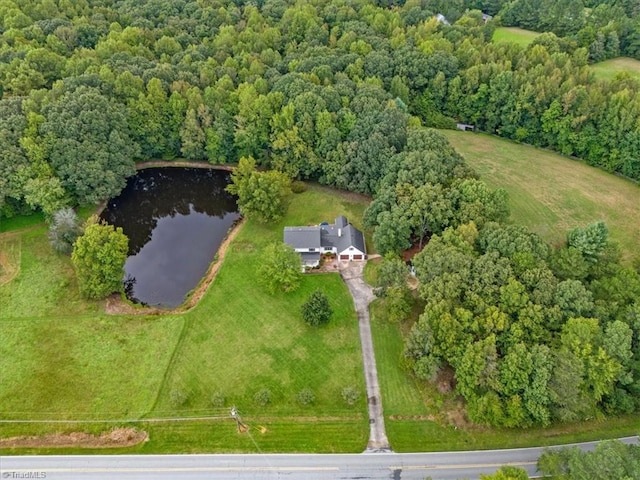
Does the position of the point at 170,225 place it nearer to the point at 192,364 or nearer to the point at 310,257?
the point at 310,257

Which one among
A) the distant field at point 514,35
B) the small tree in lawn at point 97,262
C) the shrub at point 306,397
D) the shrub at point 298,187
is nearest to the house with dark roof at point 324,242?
the shrub at point 298,187

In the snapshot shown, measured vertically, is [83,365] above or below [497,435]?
below

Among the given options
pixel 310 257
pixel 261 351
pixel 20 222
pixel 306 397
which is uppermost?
pixel 310 257

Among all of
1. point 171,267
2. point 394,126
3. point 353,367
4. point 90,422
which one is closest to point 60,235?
point 171,267

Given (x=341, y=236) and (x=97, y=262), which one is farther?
(x=341, y=236)

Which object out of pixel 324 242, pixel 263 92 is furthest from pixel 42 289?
pixel 263 92

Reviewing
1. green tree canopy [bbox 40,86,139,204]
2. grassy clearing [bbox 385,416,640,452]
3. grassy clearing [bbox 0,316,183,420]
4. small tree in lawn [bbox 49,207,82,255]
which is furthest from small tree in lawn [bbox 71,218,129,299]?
grassy clearing [bbox 385,416,640,452]
